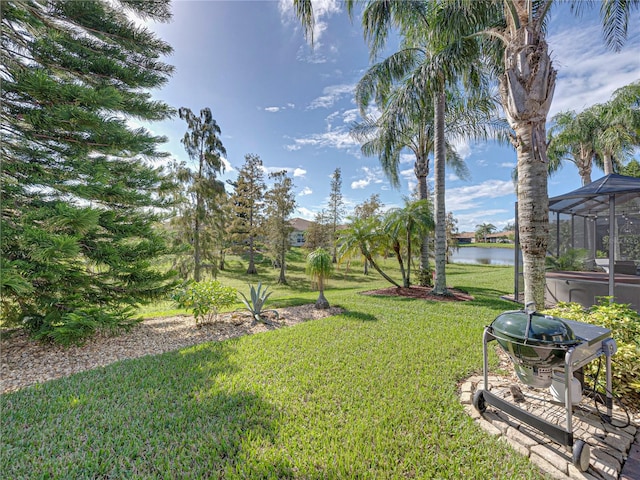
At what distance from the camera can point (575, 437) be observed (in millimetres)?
A: 2125

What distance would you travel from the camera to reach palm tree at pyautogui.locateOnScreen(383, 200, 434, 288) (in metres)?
9.14

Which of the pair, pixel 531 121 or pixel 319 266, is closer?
pixel 531 121

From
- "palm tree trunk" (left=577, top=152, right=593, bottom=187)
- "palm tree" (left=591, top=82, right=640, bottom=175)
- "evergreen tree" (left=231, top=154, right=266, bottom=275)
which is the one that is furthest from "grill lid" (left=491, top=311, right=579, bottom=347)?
"palm tree trunk" (left=577, top=152, right=593, bottom=187)

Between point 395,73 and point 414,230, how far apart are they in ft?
19.2

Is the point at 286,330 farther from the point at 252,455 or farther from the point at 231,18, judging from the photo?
the point at 231,18

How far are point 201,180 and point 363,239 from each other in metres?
9.09

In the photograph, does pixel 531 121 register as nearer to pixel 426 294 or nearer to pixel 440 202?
pixel 440 202

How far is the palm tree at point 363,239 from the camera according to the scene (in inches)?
372

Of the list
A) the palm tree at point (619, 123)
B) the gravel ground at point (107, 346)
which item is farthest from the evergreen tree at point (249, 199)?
the palm tree at point (619, 123)

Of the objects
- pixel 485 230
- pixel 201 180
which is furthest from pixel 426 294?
pixel 485 230

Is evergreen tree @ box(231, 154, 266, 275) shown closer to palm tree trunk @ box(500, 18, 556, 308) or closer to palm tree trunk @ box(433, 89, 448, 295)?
palm tree trunk @ box(433, 89, 448, 295)

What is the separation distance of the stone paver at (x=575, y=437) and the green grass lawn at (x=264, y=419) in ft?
0.55

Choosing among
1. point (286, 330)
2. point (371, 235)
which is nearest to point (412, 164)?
point (371, 235)

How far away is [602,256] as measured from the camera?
9773 mm
